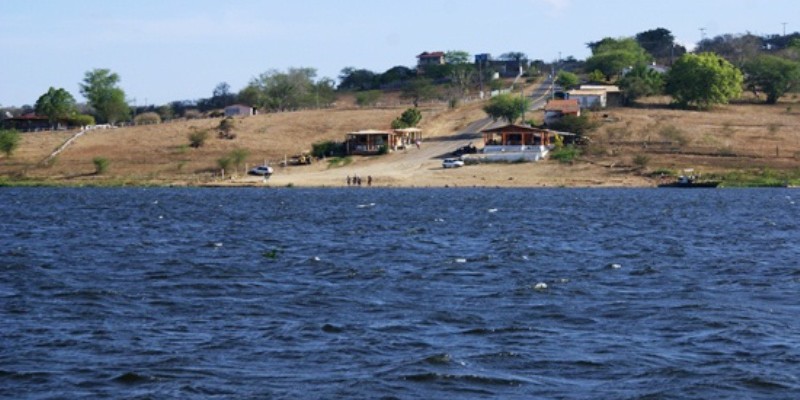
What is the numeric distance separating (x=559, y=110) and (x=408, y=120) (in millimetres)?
18180

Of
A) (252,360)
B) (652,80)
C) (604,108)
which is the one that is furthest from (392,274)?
(652,80)

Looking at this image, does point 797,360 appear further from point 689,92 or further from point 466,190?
Answer: point 689,92

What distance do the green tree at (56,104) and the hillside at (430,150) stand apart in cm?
2407

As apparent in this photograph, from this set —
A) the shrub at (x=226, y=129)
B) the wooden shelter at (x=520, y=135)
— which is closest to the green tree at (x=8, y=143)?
the shrub at (x=226, y=129)

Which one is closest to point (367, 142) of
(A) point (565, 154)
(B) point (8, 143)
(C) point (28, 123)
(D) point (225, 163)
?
(D) point (225, 163)

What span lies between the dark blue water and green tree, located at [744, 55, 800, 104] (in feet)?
365

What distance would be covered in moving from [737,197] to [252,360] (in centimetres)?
7994

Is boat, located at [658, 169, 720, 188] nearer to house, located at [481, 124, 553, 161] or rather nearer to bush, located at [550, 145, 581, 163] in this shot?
bush, located at [550, 145, 581, 163]

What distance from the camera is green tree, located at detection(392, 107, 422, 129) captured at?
151875 millimetres

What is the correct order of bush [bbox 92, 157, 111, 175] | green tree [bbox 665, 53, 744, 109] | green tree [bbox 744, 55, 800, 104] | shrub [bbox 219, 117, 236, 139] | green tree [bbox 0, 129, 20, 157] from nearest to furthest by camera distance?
bush [bbox 92, 157, 111, 175] → green tree [bbox 0, 129, 20, 157] → shrub [bbox 219, 117, 236, 139] → green tree [bbox 665, 53, 744, 109] → green tree [bbox 744, 55, 800, 104]

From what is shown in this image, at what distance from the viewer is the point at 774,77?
170m

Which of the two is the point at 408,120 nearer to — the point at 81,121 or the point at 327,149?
the point at 327,149

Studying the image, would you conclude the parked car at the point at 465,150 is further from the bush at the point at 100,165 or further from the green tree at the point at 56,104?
the green tree at the point at 56,104

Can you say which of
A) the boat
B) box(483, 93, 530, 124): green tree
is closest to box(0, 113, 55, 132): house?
box(483, 93, 530, 124): green tree
